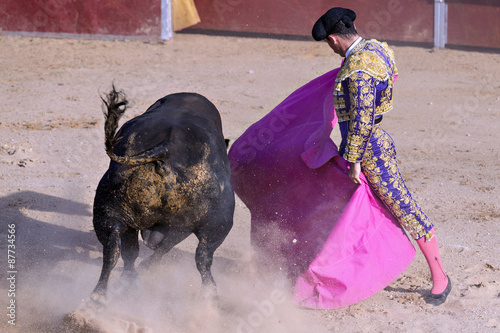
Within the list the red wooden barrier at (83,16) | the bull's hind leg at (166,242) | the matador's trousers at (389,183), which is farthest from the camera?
the red wooden barrier at (83,16)

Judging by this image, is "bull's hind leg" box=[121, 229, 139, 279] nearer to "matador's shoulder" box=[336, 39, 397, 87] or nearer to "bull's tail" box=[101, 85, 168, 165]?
"bull's tail" box=[101, 85, 168, 165]

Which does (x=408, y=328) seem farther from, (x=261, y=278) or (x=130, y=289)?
(x=130, y=289)

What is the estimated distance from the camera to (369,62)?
2789 mm

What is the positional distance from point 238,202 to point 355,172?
5.66ft

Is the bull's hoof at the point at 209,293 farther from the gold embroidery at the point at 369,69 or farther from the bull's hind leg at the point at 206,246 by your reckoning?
the gold embroidery at the point at 369,69

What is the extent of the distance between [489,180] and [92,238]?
2844mm

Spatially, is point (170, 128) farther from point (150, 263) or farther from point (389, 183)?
point (389, 183)

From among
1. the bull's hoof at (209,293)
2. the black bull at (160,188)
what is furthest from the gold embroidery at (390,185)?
the bull's hoof at (209,293)

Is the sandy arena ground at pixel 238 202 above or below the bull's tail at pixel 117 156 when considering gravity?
below

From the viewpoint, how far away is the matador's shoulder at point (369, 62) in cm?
278

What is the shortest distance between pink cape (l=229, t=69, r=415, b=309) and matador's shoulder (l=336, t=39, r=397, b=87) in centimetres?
45

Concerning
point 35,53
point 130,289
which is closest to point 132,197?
point 130,289

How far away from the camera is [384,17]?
878 cm

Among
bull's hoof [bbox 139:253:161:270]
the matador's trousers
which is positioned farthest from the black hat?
bull's hoof [bbox 139:253:161:270]
